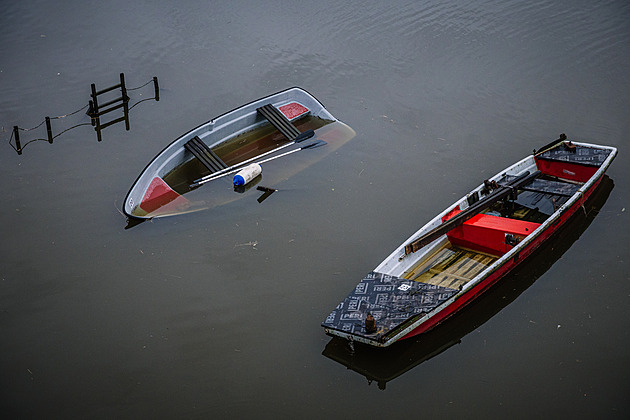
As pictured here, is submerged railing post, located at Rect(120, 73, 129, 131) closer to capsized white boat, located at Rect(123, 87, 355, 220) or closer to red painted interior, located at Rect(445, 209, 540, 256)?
capsized white boat, located at Rect(123, 87, 355, 220)

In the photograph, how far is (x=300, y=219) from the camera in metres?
15.0

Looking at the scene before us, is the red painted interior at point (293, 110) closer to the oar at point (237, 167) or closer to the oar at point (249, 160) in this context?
the oar at point (249, 160)

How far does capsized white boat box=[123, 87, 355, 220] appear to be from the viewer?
15031 millimetres

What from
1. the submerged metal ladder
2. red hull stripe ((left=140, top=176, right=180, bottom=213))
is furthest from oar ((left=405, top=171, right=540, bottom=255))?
red hull stripe ((left=140, top=176, right=180, bottom=213))

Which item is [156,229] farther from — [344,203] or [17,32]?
[17,32]

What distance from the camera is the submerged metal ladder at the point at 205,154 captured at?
52.9 feet

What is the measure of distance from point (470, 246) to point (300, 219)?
3.73 metres

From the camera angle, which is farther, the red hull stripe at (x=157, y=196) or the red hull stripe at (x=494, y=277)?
the red hull stripe at (x=157, y=196)

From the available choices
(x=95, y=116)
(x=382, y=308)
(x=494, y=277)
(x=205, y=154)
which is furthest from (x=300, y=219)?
(x=95, y=116)

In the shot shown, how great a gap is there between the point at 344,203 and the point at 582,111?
811cm

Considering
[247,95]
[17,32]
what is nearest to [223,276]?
[247,95]

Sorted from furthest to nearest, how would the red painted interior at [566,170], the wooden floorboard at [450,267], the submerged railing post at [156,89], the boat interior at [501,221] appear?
the submerged railing post at [156,89], the red painted interior at [566,170], the boat interior at [501,221], the wooden floorboard at [450,267]

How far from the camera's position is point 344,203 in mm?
15539

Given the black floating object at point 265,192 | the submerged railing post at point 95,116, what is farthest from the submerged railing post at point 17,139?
the black floating object at point 265,192
